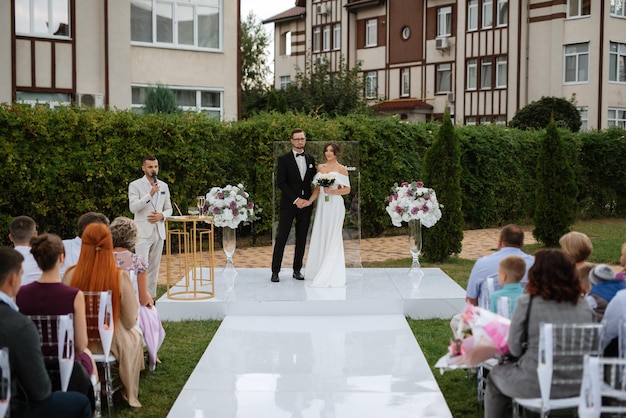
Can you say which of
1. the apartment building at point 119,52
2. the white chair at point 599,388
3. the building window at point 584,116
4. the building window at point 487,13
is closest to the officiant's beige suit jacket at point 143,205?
the white chair at point 599,388

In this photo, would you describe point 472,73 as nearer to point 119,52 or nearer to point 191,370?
point 119,52

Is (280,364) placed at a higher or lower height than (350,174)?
lower

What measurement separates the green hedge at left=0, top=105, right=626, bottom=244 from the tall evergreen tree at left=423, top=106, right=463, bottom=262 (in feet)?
12.0

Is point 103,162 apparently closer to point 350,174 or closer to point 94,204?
point 94,204

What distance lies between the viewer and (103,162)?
14.3 metres

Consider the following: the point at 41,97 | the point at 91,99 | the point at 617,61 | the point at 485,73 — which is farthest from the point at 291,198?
the point at 485,73

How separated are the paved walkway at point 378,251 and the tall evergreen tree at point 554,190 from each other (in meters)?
0.94

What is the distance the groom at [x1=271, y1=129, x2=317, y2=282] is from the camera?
35.6 feet

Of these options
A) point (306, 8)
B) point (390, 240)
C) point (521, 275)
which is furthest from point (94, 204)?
point (306, 8)

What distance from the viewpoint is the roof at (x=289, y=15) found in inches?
1790

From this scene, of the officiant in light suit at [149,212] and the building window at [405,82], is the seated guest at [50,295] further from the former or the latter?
the building window at [405,82]

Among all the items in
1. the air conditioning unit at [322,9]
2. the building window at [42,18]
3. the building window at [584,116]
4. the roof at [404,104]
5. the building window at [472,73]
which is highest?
the air conditioning unit at [322,9]

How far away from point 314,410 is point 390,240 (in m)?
12.6

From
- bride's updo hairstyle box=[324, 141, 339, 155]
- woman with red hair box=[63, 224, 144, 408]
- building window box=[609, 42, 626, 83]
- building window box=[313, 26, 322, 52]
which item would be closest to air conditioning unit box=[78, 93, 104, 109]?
bride's updo hairstyle box=[324, 141, 339, 155]
